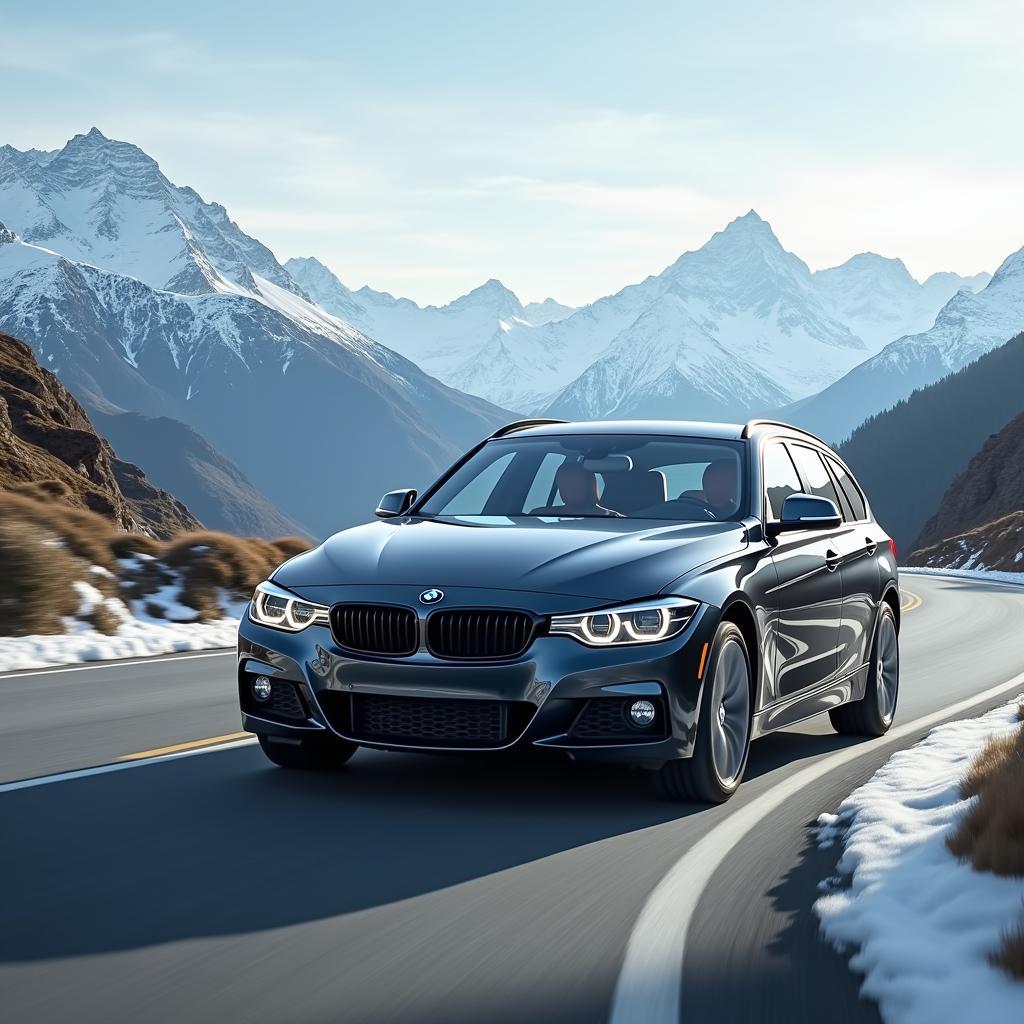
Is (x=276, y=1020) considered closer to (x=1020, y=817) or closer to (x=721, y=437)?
(x=1020, y=817)

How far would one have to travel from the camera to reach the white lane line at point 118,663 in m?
10.9

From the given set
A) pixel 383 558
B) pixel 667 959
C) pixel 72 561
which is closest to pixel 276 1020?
pixel 667 959

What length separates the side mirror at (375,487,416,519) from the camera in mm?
7651

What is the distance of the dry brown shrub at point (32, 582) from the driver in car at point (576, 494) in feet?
22.1

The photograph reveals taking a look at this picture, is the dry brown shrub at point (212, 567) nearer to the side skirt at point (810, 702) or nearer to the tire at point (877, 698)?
the tire at point (877, 698)

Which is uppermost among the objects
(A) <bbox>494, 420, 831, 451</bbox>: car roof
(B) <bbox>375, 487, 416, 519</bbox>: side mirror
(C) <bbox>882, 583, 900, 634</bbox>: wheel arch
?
(A) <bbox>494, 420, 831, 451</bbox>: car roof

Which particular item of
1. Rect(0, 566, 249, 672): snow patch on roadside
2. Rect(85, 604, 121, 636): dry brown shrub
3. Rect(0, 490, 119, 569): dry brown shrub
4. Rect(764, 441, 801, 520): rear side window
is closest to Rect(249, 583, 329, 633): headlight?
Rect(764, 441, 801, 520): rear side window

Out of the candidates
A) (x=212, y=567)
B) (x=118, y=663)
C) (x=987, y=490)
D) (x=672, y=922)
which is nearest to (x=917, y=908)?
(x=672, y=922)

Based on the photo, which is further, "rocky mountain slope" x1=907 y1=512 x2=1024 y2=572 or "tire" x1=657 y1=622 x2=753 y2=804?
"rocky mountain slope" x1=907 y1=512 x2=1024 y2=572

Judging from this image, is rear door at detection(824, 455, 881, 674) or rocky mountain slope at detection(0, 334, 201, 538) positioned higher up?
rear door at detection(824, 455, 881, 674)

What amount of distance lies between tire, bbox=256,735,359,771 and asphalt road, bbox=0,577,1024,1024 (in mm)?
92

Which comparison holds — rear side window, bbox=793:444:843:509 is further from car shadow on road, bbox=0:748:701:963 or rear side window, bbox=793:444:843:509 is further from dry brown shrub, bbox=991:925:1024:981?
dry brown shrub, bbox=991:925:1024:981

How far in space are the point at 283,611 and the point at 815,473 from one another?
3.52 m

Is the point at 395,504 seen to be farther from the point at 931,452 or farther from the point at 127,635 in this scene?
the point at 931,452
